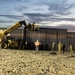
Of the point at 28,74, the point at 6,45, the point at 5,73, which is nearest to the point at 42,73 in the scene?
the point at 28,74

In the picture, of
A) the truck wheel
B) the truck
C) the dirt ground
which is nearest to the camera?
the dirt ground

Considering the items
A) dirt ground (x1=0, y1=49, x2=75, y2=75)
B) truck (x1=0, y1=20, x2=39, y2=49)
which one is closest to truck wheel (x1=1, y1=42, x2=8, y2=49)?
truck (x1=0, y1=20, x2=39, y2=49)

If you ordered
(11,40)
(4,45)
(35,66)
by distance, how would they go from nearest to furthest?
1. (35,66)
2. (4,45)
3. (11,40)

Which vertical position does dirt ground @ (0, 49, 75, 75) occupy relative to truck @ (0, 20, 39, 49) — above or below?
below

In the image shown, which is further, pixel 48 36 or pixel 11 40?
pixel 48 36

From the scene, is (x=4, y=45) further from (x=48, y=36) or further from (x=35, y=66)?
(x=35, y=66)

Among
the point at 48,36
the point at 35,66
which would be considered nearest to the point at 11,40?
the point at 48,36

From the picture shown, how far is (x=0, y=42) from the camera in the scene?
128 feet

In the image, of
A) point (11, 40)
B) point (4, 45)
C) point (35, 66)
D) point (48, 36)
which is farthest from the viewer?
point (48, 36)

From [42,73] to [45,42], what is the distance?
92.8 feet

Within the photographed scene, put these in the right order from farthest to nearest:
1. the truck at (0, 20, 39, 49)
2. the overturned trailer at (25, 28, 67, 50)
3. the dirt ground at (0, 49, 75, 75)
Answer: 1. the overturned trailer at (25, 28, 67, 50)
2. the truck at (0, 20, 39, 49)
3. the dirt ground at (0, 49, 75, 75)

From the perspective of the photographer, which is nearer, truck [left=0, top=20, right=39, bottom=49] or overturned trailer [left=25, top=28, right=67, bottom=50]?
truck [left=0, top=20, right=39, bottom=49]

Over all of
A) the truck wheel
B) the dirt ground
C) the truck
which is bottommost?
the dirt ground

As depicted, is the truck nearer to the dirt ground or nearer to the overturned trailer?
the overturned trailer
